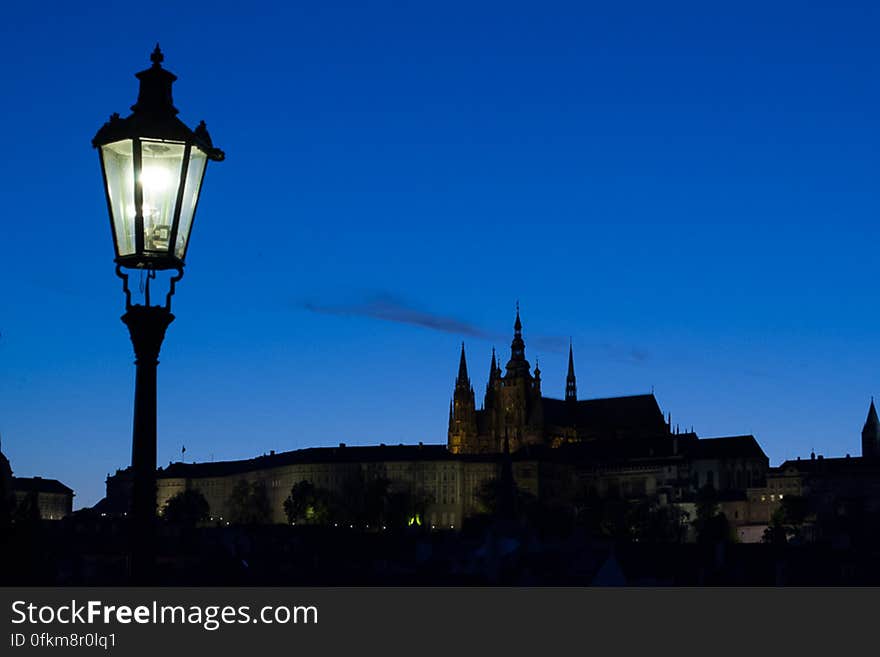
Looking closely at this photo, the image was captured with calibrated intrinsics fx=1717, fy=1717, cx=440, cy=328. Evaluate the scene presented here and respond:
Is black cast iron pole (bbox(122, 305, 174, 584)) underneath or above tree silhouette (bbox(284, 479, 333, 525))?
underneath

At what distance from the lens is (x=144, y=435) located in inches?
376

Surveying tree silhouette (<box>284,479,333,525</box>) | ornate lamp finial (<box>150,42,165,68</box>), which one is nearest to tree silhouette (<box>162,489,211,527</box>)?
tree silhouette (<box>284,479,333,525</box>)

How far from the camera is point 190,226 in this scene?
974cm

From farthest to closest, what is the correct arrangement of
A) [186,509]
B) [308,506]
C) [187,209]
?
1. [186,509]
2. [308,506]
3. [187,209]

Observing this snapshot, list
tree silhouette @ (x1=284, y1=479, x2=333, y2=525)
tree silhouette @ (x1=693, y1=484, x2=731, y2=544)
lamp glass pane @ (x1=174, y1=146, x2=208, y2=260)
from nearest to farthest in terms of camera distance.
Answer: lamp glass pane @ (x1=174, y1=146, x2=208, y2=260)
tree silhouette @ (x1=693, y1=484, x2=731, y2=544)
tree silhouette @ (x1=284, y1=479, x2=333, y2=525)

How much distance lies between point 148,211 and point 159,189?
14 cm

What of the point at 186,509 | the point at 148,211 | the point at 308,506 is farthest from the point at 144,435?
the point at 186,509

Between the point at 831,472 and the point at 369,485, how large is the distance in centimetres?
5061

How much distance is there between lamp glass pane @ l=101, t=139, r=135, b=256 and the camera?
9602 millimetres

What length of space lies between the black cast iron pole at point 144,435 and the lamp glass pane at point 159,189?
0.40 m

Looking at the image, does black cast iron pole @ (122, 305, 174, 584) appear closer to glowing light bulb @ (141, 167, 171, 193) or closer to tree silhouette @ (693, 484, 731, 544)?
glowing light bulb @ (141, 167, 171, 193)

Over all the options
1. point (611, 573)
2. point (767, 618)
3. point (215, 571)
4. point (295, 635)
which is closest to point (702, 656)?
point (767, 618)

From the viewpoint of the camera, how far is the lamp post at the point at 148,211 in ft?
31.4

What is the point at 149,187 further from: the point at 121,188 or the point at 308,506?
the point at 308,506
